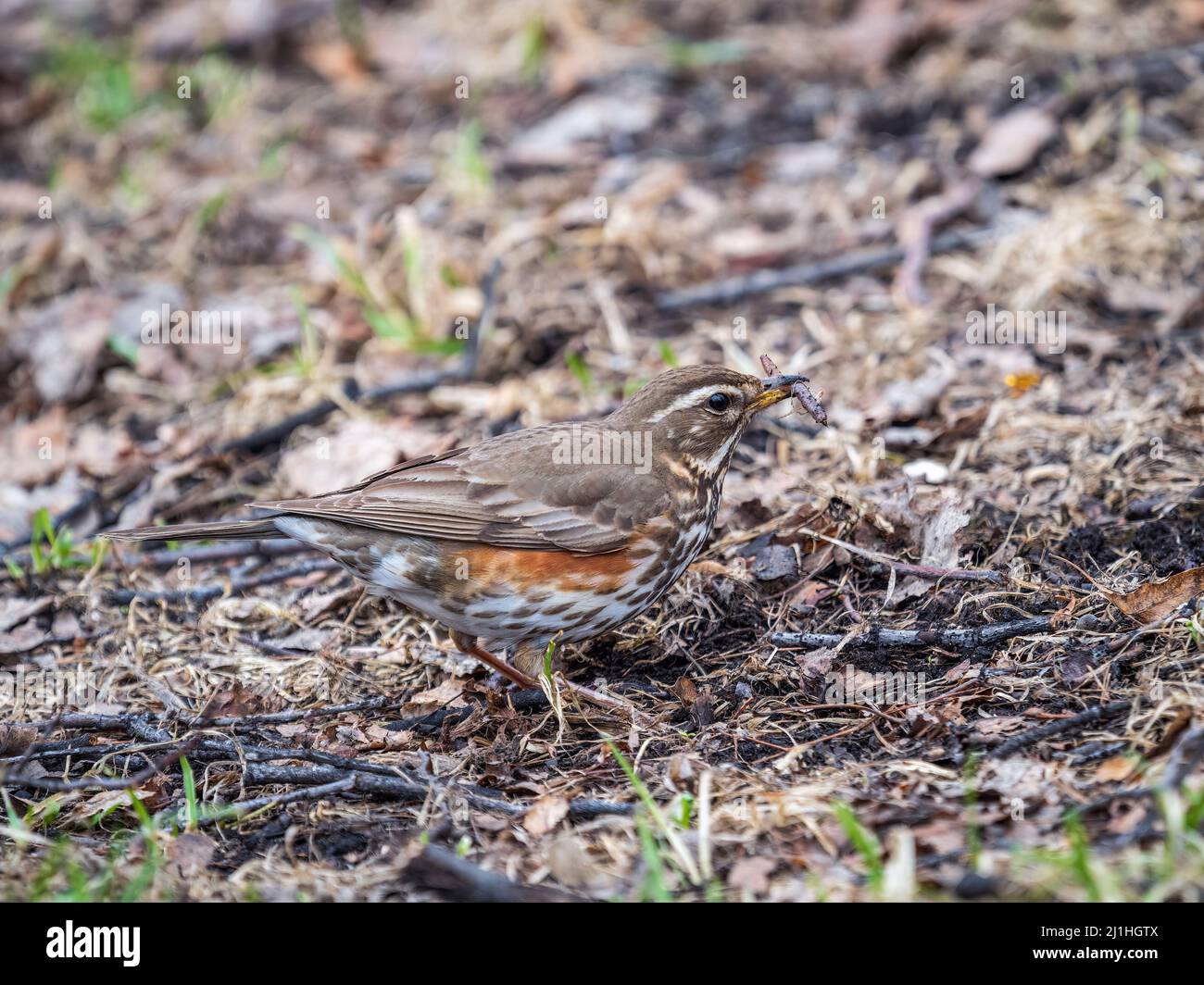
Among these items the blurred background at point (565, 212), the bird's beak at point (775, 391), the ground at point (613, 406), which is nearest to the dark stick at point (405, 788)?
the ground at point (613, 406)

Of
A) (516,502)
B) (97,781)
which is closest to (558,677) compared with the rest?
(516,502)

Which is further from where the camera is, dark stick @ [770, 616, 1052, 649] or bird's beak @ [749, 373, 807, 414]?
bird's beak @ [749, 373, 807, 414]

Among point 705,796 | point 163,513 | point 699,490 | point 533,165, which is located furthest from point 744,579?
point 533,165

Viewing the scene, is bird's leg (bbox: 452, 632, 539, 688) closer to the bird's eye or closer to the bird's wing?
the bird's wing

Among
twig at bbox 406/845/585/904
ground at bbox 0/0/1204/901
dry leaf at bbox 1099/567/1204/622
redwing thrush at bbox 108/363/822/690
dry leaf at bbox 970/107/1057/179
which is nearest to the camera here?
twig at bbox 406/845/585/904

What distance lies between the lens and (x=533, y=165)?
10.4 m

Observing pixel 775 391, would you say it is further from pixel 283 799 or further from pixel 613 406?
pixel 283 799

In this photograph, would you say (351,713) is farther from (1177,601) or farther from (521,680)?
(1177,601)

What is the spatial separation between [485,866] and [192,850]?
1018 mm

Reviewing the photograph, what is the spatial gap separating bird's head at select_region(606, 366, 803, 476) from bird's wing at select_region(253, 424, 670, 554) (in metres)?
0.16

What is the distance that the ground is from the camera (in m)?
4.37

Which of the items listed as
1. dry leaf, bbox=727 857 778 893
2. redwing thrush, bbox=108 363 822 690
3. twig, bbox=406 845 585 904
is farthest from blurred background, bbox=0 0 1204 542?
twig, bbox=406 845 585 904

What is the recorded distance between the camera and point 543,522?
18.5 ft

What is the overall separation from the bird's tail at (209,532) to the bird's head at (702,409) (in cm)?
172
